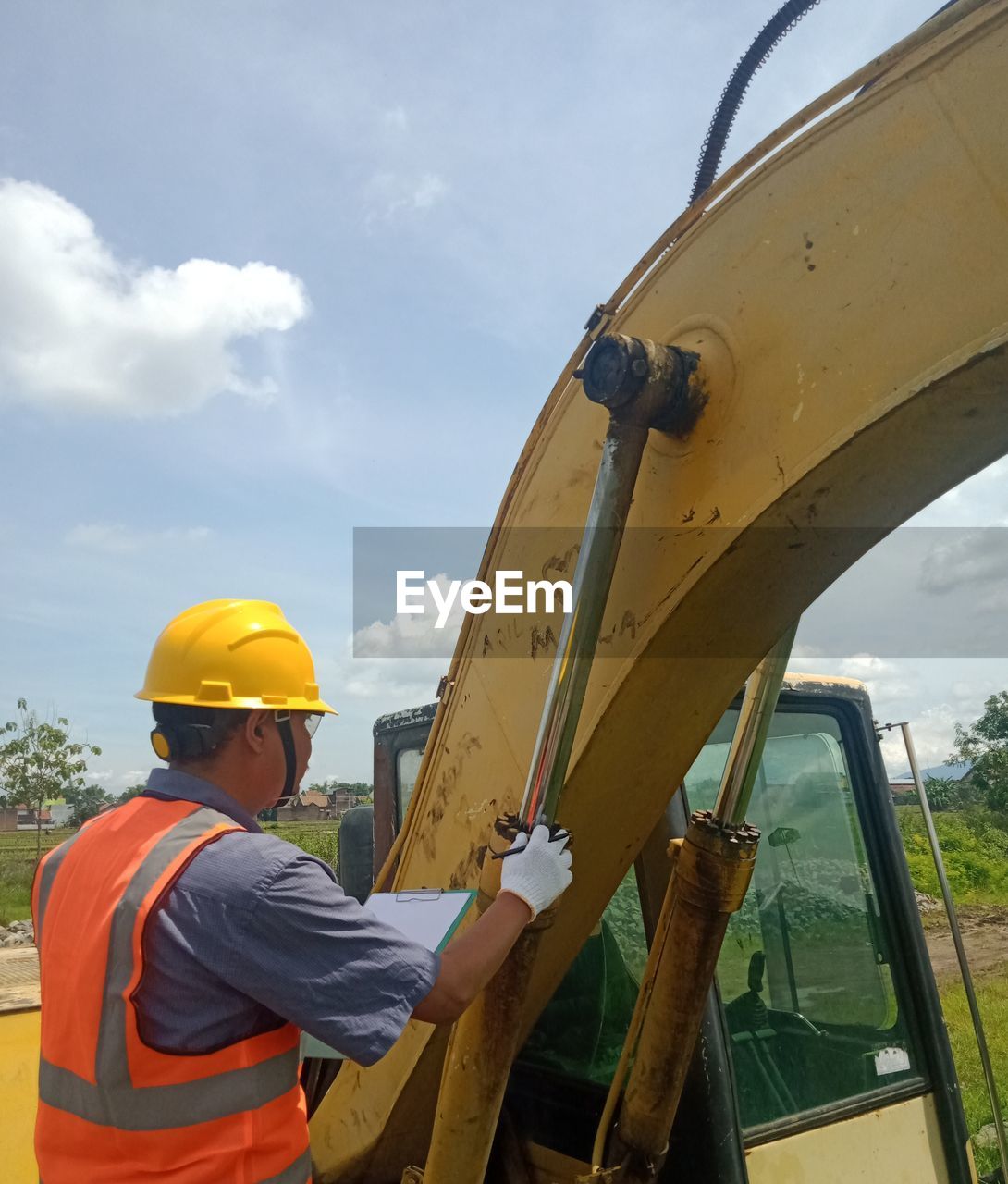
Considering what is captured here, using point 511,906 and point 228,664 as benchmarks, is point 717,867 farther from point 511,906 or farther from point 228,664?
point 228,664

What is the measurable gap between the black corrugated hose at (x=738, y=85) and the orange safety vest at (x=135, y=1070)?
1.47 meters

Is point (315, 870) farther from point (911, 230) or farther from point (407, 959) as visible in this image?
point (911, 230)

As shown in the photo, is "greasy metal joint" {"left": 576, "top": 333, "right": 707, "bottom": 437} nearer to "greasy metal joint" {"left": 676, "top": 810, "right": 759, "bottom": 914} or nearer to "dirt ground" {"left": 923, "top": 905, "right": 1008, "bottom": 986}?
"greasy metal joint" {"left": 676, "top": 810, "right": 759, "bottom": 914}

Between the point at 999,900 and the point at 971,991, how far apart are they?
64.3 feet

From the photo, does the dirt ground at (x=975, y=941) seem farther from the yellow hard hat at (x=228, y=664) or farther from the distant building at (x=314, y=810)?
the distant building at (x=314, y=810)

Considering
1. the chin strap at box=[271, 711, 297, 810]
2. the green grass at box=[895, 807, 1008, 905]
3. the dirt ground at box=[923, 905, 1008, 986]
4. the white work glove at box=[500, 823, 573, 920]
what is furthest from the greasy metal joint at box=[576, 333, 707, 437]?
the green grass at box=[895, 807, 1008, 905]

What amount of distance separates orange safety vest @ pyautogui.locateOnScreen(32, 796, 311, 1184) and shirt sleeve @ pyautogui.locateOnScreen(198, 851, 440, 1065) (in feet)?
0.42

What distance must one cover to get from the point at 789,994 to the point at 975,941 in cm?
1543

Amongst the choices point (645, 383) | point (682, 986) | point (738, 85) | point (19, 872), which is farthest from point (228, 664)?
point (19, 872)

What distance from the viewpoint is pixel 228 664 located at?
71.0 inches

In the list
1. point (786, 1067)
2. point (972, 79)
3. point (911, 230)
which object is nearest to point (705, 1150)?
point (786, 1067)

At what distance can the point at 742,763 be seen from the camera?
1.86m

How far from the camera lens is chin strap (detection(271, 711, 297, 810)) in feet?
6.03

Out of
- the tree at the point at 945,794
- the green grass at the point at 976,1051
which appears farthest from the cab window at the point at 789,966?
the tree at the point at 945,794
